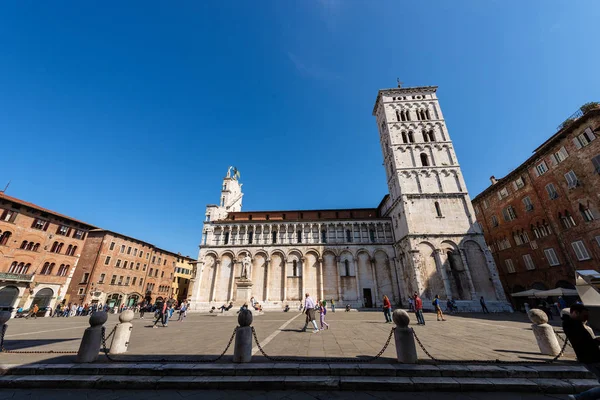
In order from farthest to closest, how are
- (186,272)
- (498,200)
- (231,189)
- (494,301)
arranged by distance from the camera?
(186,272) → (231,189) → (498,200) → (494,301)

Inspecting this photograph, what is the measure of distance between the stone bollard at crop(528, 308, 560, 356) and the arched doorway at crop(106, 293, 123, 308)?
45.6m

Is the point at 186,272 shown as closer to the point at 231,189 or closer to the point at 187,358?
the point at 231,189

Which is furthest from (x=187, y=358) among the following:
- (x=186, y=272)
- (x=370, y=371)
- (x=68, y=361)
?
(x=186, y=272)

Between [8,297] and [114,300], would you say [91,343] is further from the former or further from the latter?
[114,300]

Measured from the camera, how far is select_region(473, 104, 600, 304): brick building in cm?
1817

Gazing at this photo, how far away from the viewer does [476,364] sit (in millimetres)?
5480

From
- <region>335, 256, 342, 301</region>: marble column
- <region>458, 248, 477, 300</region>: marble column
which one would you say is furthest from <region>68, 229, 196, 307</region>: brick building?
<region>458, 248, 477, 300</region>: marble column

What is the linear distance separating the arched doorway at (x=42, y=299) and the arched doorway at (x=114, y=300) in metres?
6.42

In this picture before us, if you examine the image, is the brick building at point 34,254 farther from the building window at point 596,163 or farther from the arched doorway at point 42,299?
the building window at point 596,163

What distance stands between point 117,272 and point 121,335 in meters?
37.1

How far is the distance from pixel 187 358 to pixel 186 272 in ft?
178

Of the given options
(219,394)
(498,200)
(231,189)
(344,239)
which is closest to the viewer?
(219,394)

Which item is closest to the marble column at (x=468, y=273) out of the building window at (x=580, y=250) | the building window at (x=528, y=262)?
the building window at (x=528, y=262)

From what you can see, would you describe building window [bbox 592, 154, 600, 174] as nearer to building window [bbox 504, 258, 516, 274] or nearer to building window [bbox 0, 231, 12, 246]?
building window [bbox 504, 258, 516, 274]
